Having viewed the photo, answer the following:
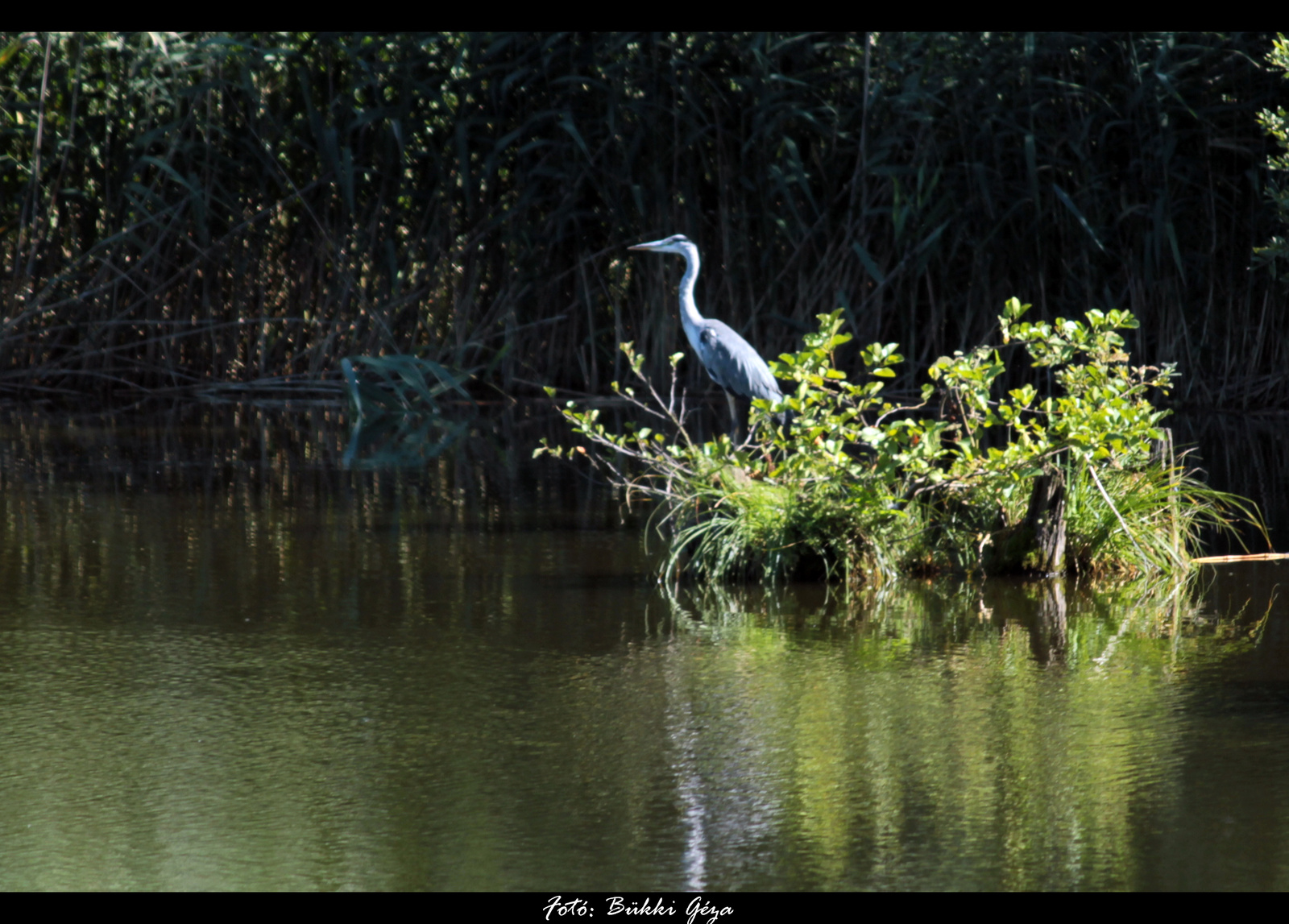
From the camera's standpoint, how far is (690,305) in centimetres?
686

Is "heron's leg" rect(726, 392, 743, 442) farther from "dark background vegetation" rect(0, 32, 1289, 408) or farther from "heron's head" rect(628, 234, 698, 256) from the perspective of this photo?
"dark background vegetation" rect(0, 32, 1289, 408)

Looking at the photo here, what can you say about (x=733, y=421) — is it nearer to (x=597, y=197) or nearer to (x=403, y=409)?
(x=403, y=409)

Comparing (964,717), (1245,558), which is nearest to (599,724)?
(964,717)

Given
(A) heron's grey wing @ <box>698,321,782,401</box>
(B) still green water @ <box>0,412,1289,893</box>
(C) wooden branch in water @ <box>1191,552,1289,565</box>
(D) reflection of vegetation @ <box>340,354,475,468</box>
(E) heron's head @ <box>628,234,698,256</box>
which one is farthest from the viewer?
(D) reflection of vegetation @ <box>340,354,475,468</box>

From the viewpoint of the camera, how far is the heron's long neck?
6738 mm

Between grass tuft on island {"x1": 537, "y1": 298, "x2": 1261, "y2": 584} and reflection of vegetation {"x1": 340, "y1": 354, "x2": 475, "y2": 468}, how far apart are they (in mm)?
3044

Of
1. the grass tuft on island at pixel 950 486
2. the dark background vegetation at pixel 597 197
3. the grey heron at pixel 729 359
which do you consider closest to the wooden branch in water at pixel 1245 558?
the grass tuft on island at pixel 950 486

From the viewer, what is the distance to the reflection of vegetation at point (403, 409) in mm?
7520

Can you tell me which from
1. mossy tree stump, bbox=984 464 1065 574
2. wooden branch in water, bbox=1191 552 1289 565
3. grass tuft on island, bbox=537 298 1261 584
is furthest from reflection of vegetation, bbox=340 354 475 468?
wooden branch in water, bbox=1191 552 1289 565

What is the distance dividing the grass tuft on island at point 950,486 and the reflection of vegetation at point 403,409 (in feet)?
9.99

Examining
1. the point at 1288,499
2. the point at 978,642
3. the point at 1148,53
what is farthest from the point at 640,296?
the point at 978,642

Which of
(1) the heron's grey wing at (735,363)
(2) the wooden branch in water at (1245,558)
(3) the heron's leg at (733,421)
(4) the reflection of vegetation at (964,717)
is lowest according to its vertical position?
(4) the reflection of vegetation at (964,717)

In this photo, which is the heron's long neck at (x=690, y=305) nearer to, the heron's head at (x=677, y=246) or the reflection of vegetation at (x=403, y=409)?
the heron's head at (x=677, y=246)

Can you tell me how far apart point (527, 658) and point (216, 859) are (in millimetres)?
1273
